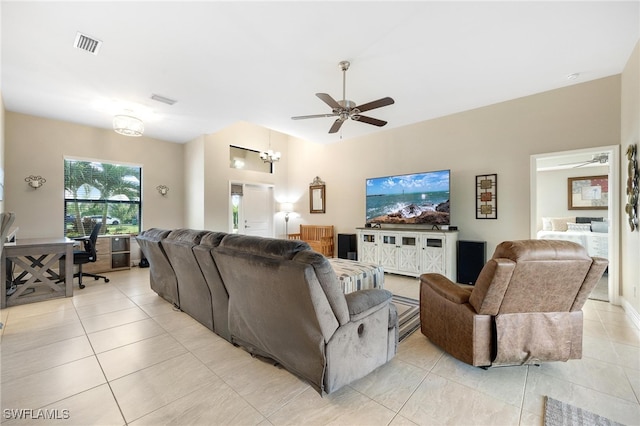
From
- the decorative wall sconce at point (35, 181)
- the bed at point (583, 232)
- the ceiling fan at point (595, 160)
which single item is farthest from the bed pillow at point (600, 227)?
the decorative wall sconce at point (35, 181)

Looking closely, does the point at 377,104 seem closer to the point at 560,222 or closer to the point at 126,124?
the point at 126,124

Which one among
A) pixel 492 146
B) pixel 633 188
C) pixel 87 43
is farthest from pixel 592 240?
pixel 87 43

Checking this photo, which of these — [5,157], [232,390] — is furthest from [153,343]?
[5,157]

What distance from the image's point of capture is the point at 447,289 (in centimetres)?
217

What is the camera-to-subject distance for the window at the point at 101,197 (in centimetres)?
515

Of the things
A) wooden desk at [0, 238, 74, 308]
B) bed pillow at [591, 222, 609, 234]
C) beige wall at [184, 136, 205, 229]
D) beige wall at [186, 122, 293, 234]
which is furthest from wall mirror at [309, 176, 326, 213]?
bed pillow at [591, 222, 609, 234]

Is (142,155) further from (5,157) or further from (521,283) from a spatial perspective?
(521,283)

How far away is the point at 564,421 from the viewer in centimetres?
147

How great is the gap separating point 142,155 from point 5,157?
201 cm

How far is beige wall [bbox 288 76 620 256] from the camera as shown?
3.60m

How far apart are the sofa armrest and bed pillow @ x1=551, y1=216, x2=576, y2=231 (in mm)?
6415

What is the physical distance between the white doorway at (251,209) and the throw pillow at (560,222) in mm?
6882

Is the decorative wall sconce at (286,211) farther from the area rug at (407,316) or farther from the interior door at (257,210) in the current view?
the area rug at (407,316)

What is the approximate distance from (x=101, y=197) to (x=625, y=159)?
8.72 meters
